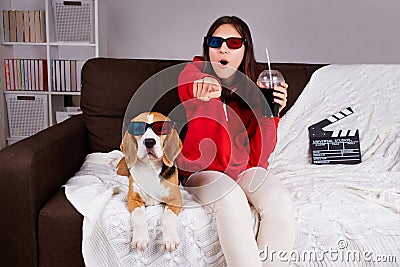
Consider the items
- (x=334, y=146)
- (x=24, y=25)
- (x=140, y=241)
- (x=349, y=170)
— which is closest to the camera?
(x=140, y=241)

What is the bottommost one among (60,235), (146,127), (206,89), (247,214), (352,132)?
(60,235)

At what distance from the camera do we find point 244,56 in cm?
190

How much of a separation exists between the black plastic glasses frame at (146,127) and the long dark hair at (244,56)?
35 cm

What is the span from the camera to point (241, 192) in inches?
65.4

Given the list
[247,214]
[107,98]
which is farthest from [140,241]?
[107,98]

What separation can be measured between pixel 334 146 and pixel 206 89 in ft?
2.57

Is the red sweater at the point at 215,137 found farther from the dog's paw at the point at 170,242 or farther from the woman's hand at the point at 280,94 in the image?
the dog's paw at the point at 170,242

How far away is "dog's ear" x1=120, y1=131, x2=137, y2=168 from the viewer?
1621 millimetres

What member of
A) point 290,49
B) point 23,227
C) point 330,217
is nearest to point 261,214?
point 330,217

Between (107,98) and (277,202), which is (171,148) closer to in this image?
(277,202)

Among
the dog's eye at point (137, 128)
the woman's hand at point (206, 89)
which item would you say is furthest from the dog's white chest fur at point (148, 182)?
the woman's hand at point (206, 89)

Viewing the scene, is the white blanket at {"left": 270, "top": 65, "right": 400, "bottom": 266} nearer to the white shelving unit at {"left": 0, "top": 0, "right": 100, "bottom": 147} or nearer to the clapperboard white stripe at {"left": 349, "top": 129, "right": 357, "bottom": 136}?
the clapperboard white stripe at {"left": 349, "top": 129, "right": 357, "bottom": 136}

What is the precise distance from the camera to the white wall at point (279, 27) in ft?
11.1

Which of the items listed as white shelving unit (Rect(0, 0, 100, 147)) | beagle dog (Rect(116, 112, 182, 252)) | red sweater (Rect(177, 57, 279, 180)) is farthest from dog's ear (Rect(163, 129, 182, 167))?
white shelving unit (Rect(0, 0, 100, 147))
